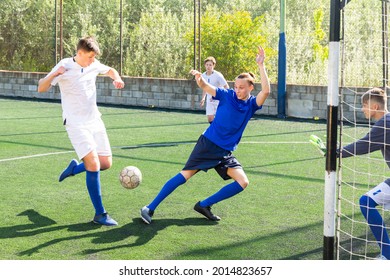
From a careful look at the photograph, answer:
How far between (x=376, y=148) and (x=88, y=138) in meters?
2.96

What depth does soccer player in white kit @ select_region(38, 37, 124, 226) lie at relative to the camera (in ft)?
25.1

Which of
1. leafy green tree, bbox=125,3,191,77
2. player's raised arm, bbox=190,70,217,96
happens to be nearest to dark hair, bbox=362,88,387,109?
player's raised arm, bbox=190,70,217,96

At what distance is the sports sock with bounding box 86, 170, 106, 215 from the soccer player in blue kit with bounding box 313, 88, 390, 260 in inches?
95.9

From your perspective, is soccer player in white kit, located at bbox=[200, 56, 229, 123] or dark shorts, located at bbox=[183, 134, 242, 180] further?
soccer player in white kit, located at bbox=[200, 56, 229, 123]

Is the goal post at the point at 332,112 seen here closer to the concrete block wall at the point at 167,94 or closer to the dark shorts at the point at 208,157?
the dark shorts at the point at 208,157

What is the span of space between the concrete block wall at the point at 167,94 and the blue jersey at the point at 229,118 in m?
9.72

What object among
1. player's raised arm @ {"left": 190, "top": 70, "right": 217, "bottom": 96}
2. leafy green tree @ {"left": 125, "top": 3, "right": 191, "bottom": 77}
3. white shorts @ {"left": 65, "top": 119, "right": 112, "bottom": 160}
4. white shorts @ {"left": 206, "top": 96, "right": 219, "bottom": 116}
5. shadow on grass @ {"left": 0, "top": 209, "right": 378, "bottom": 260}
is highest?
leafy green tree @ {"left": 125, "top": 3, "right": 191, "bottom": 77}

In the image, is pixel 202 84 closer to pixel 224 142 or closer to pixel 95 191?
pixel 224 142

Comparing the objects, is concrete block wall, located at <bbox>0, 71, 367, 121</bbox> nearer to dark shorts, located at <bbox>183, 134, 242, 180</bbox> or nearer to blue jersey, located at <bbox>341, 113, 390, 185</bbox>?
dark shorts, located at <bbox>183, 134, 242, 180</bbox>

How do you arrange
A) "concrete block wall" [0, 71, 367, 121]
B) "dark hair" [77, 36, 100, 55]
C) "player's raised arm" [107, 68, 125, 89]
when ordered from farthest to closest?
1. "concrete block wall" [0, 71, 367, 121]
2. "player's raised arm" [107, 68, 125, 89]
3. "dark hair" [77, 36, 100, 55]

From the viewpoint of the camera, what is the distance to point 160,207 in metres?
8.45

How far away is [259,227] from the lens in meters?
7.60

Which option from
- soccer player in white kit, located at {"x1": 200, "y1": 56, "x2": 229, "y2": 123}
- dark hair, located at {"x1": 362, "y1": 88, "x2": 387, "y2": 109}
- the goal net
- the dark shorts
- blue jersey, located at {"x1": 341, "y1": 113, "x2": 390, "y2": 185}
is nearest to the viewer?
blue jersey, located at {"x1": 341, "y1": 113, "x2": 390, "y2": 185}

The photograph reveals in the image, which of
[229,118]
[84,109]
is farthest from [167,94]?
[229,118]
